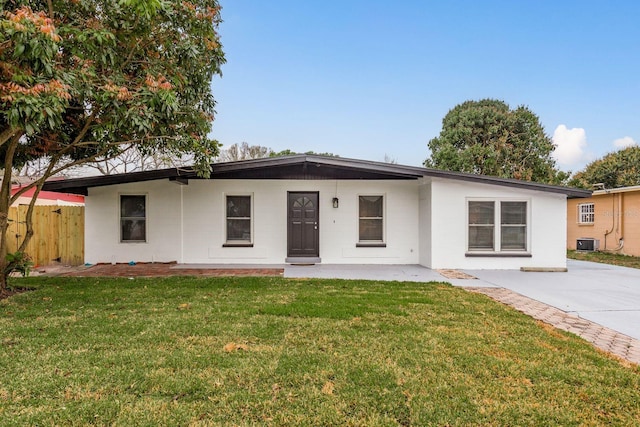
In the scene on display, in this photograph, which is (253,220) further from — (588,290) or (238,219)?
(588,290)

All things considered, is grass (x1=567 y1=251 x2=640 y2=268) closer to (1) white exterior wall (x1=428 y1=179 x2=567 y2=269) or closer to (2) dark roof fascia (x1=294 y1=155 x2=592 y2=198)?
(1) white exterior wall (x1=428 y1=179 x2=567 y2=269)

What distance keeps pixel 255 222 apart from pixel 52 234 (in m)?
5.59

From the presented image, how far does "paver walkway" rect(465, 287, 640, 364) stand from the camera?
369cm

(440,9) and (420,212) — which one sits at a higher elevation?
(440,9)

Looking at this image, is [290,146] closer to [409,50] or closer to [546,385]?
[409,50]

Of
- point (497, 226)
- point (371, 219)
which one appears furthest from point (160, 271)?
point (497, 226)

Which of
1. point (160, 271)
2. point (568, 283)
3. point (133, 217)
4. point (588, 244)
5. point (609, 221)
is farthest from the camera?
point (588, 244)

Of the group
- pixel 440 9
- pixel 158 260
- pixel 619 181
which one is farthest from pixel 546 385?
pixel 619 181

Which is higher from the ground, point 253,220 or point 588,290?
point 253,220

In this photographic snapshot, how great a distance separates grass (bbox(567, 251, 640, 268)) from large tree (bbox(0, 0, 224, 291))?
41.5ft

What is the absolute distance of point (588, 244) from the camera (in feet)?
48.5

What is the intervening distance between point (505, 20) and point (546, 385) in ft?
44.4

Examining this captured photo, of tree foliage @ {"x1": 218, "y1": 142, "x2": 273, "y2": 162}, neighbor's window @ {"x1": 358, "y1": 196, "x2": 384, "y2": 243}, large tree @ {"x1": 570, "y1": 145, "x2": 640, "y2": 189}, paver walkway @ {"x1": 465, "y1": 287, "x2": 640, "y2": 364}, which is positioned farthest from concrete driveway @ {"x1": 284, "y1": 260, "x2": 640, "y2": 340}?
tree foliage @ {"x1": 218, "y1": 142, "x2": 273, "y2": 162}

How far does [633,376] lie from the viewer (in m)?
2.98
